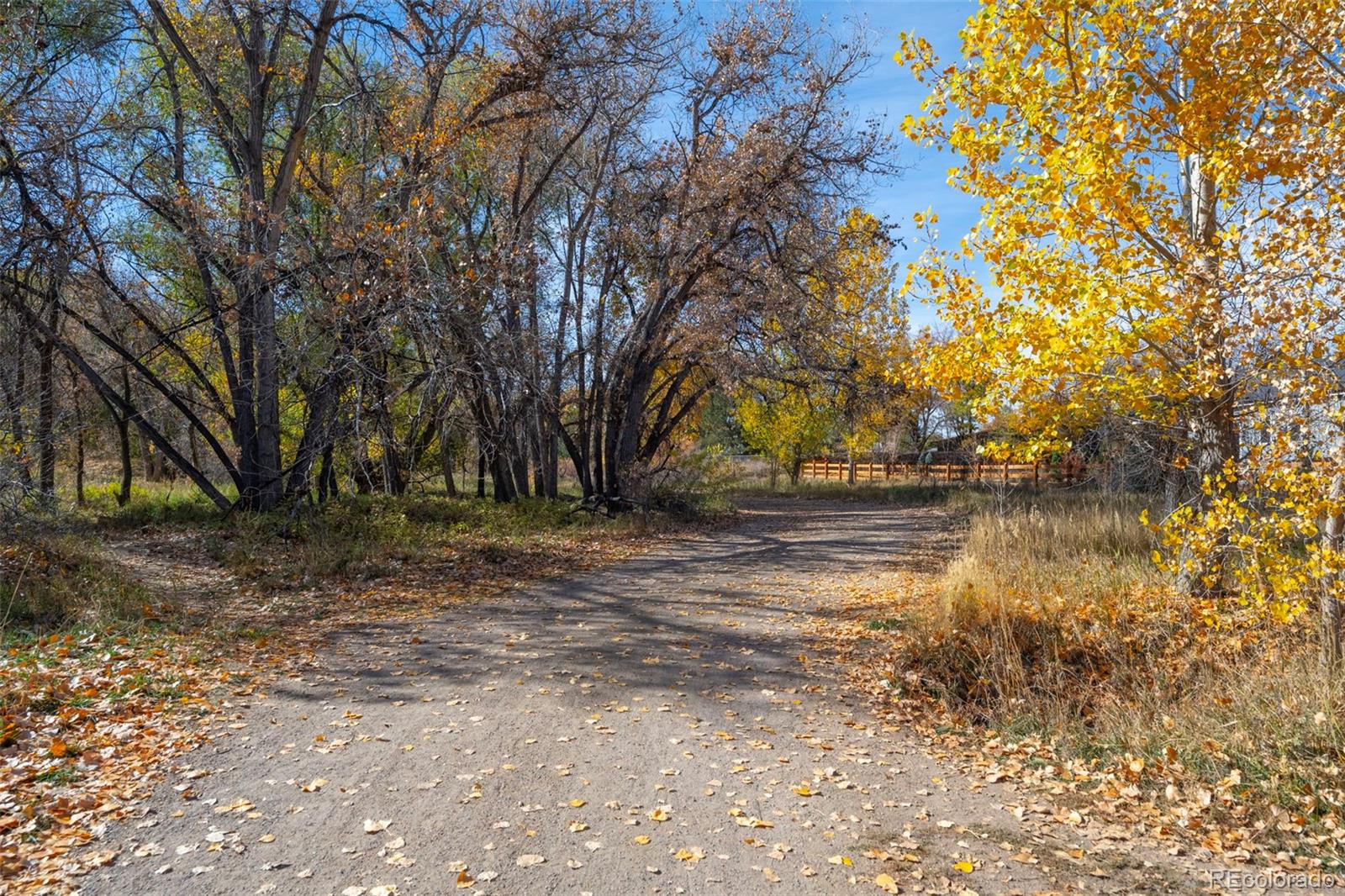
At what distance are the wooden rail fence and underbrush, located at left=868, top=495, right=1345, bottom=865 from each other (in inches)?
730

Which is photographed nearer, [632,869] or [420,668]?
[632,869]

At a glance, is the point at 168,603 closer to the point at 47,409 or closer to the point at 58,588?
the point at 58,588

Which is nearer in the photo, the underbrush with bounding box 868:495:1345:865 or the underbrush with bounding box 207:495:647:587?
the underbrush with bounding box 868:495:1345:865

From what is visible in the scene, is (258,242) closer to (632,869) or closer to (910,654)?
(910,654)

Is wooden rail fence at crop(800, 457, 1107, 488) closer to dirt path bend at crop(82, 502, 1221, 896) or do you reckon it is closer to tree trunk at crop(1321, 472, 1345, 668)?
tree trunk at crop(1321, 472, 1345, 668)

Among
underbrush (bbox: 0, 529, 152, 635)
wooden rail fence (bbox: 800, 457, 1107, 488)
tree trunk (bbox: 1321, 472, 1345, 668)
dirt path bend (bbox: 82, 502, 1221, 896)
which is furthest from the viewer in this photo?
wooden rail fence (bbox: 800, 457, 1107, 488)

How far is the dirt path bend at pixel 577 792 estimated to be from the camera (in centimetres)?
429

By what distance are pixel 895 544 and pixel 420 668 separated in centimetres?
1173

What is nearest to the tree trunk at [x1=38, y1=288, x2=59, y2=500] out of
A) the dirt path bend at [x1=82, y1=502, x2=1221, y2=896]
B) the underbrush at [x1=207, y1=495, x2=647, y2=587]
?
the underbrush at [x1=207, y1=495, x2=647, y2=587]

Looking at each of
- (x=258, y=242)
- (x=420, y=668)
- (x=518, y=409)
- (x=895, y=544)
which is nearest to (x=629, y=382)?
(x=518, y=409)

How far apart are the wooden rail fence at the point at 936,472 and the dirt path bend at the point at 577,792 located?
21936 mm

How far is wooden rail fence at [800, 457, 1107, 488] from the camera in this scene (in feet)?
98.5

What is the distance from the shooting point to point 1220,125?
23.9ft

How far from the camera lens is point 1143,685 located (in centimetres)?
722
